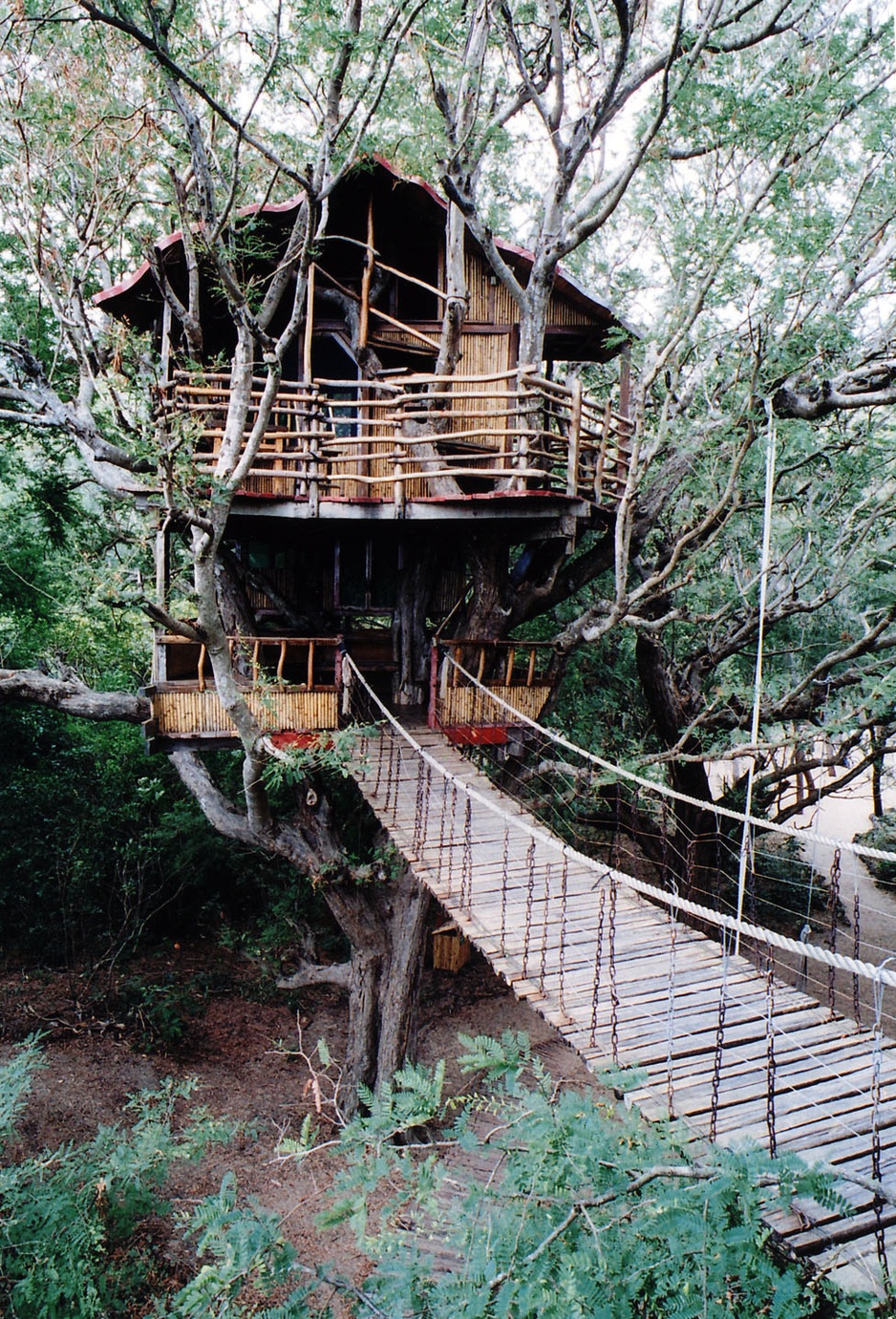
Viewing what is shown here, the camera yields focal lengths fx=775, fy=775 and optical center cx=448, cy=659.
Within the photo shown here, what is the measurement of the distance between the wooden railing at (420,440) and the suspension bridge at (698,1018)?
A: 3.25 m

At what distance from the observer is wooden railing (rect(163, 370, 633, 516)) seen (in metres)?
7.15

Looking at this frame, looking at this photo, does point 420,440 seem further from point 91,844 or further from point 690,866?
point 91,844

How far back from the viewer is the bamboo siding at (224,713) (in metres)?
7.24

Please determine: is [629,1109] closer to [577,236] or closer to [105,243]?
[577,236]

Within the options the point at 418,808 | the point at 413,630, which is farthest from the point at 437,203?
the point at 418,808

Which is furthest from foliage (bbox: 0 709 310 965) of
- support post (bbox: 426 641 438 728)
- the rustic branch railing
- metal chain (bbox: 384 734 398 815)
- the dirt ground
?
metal chain (bbox: 384 734 398 815)

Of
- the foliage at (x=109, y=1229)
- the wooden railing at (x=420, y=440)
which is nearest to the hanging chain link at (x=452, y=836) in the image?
the foliage at (x=109, y=1229)

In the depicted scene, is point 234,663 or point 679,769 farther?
point 679,769

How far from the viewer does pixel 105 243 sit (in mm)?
7816

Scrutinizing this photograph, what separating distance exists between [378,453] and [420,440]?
1.31 metres

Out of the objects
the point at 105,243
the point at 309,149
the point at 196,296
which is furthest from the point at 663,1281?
the point at 309,149

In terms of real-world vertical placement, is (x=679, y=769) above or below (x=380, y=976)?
above

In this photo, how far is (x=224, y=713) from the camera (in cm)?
754

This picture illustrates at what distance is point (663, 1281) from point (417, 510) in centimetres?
620
